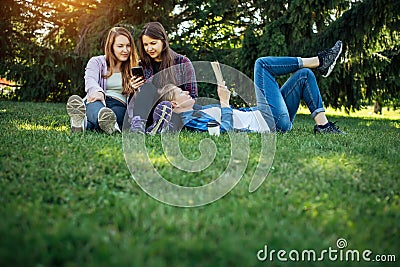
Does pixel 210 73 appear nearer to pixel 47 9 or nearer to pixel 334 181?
pixel 47 9

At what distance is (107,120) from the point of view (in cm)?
323

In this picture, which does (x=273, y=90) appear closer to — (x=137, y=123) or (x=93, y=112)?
(x=137, y=123)

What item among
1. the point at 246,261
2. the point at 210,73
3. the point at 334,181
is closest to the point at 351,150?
the point at 334,181

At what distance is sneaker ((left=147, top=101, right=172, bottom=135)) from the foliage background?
409 centimetres

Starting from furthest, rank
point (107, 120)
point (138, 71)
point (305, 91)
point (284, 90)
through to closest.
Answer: point (284, 90), point (305, 91), point (138, 71), point (107, 120)

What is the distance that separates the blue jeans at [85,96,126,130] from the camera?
3.41 m

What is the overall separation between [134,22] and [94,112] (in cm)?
538

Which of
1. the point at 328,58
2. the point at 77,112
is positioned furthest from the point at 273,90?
the point at 77,112

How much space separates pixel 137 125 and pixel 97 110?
1.24 feet

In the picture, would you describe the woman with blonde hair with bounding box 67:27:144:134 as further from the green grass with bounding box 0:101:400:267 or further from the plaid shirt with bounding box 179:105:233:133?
the green grass with bounding box 0:101:400:267

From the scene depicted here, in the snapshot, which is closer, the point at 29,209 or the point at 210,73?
the point at 29,209

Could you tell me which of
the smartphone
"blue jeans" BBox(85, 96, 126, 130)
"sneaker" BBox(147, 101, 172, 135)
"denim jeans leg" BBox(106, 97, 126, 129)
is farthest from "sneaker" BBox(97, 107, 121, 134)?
the smartphone

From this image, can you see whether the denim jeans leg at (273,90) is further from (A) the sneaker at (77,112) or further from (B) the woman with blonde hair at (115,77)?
(A) the sneaker at (77,112)

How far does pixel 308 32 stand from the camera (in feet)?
24.4
